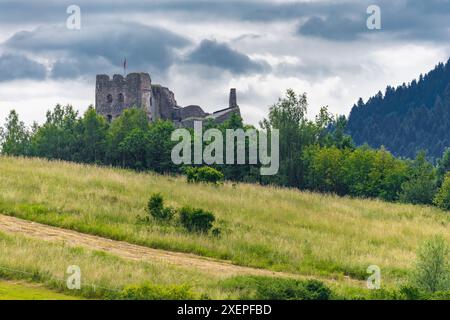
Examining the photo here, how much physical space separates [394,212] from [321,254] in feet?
44.4

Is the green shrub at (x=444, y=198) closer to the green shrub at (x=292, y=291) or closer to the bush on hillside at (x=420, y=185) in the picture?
the bush on hillside at (x=420, y=185)

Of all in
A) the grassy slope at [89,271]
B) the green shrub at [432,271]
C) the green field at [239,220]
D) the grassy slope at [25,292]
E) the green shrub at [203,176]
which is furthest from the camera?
the green shrub at [203,176]

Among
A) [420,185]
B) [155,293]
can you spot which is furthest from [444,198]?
[155,293]

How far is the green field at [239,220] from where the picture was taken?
2773 cm

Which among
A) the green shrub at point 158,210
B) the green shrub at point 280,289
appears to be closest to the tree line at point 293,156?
the green shrub at point 158,210

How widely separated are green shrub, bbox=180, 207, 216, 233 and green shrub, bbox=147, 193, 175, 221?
2.50 ft

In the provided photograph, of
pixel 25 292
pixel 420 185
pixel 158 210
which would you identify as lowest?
pixel 25 292

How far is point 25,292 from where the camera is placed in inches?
699

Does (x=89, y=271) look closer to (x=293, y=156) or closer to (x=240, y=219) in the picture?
(x=240, y=219)

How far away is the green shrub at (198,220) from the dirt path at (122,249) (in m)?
2.35

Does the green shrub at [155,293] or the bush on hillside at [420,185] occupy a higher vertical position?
the bush on hillside at [420,185]

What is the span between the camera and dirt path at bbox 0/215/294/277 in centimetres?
2503

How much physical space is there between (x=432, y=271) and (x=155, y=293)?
30.7ft

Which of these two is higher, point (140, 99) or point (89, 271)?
point (140, 99)
